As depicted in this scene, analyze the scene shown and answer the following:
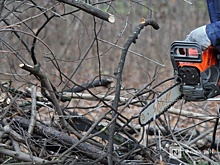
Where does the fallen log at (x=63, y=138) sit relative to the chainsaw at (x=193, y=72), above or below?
below

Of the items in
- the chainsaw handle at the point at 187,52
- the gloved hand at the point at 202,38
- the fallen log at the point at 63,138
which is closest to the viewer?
the chainsaw handle at the point at 187,52

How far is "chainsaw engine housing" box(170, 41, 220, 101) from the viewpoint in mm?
3390

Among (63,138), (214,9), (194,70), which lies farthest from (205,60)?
(63,138)

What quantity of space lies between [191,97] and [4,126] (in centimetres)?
147

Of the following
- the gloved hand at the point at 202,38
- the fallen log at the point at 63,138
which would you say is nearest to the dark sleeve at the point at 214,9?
the gloved hand at the point at 202,38

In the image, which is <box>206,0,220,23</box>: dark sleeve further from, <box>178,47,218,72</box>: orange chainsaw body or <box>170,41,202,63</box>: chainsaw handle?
<box>170,41,202,63</box>: chainsaw handle

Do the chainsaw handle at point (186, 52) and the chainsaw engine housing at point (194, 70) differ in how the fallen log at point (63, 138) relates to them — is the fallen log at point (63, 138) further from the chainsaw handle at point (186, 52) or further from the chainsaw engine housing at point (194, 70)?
the chainsaw handle at point (186, 52)

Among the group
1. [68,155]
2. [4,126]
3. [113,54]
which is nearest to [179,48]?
[68,155]

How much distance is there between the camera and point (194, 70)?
3422 mm

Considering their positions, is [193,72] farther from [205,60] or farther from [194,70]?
[205,60]

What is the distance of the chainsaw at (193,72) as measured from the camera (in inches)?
134

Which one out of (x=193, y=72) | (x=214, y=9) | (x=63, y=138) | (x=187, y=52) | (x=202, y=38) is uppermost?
(x=214, y=9)

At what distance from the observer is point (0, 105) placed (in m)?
4.06

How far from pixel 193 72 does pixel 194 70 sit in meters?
0.02
